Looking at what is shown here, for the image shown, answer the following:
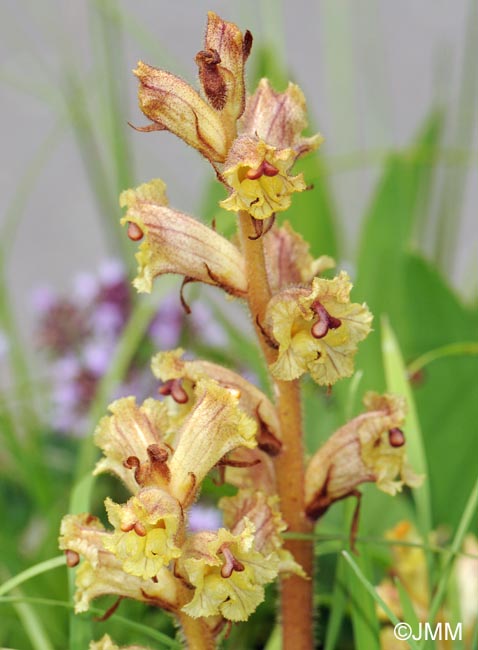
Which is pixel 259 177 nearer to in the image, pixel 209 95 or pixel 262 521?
pixel 209 95

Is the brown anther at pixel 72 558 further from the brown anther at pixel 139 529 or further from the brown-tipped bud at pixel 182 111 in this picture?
the brown-tipped bud at pixel 182 111

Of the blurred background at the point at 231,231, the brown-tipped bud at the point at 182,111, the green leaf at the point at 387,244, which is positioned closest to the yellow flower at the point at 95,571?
the blurred background at the point at 231,231

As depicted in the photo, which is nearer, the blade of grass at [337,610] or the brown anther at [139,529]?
the brown anther at [139,529]

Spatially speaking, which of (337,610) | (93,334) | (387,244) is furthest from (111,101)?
(337,610)

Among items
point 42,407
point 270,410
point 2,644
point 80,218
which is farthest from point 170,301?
point 80,218

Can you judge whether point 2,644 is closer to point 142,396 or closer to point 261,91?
point 142,396

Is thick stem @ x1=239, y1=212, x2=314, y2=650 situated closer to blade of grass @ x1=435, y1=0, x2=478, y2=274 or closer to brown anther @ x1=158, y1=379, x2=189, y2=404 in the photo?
brown anther @ x1=158, y1=379, x2=189, y2=404
